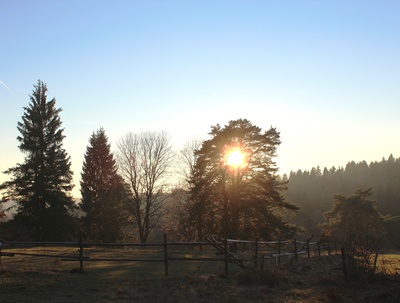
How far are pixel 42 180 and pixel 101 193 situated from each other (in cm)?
766

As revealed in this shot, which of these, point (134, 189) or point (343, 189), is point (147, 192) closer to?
point (134, 189)

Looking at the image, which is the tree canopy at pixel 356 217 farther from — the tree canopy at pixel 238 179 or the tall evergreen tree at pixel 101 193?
the tall evergreen tree at pixel 101 193

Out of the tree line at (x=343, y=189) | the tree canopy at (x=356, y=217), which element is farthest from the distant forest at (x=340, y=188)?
the tree canopy at (x=356, y=217)

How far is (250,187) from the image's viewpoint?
118 ft

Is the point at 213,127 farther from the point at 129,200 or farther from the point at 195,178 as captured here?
the point at 129,200

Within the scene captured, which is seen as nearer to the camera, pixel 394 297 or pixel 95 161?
pixel 394 297

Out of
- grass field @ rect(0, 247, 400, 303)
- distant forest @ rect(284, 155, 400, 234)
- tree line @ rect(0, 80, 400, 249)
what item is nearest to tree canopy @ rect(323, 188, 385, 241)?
tree line @ rect(0, 80, 400, 249)

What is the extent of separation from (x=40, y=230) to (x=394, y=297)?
129ft

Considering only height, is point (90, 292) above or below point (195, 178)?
below

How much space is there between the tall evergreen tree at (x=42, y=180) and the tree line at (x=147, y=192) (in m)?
0.11

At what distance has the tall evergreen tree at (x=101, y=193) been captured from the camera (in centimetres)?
4312

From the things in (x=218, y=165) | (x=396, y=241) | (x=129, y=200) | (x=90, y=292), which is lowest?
(x=396, y=241)

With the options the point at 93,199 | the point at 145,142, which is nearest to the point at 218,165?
the point at 145,142

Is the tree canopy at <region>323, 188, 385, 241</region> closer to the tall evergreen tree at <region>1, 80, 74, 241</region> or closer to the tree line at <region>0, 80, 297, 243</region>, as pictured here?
the tree line at <region>0, 80, 297, 243</region>
